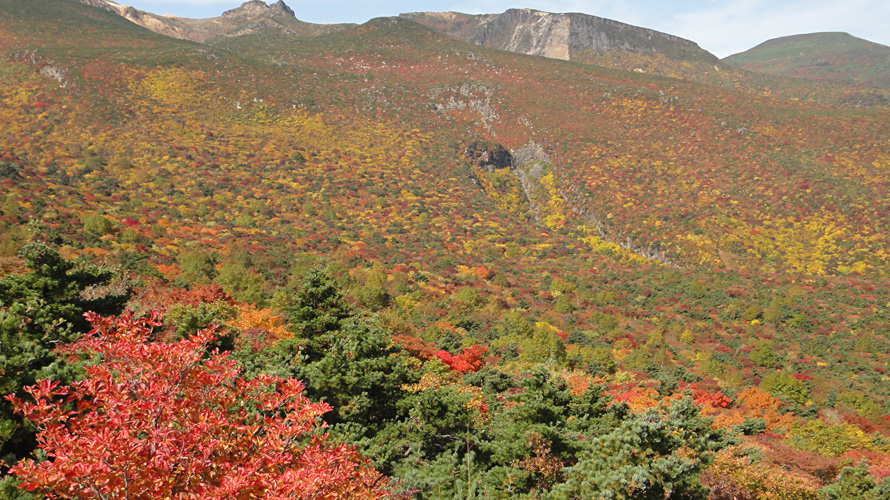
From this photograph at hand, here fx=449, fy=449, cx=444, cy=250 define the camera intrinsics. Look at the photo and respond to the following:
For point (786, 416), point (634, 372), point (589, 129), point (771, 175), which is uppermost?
point (589, 129)

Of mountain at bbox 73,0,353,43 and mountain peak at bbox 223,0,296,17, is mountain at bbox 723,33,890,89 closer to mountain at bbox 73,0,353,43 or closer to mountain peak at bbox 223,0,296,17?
mountain at bbox 73,0,353,43

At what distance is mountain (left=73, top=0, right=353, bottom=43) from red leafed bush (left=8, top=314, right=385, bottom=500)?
5538 inches

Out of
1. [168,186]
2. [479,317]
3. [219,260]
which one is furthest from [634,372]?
[168,186]

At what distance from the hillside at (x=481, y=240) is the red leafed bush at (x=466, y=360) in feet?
0.94

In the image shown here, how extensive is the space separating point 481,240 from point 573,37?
4360 inches

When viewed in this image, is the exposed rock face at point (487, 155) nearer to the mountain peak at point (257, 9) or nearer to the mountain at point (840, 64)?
the mountain peak at point (257, 9)

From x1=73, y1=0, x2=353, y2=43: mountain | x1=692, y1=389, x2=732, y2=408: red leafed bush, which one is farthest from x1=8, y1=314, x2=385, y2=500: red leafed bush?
x1=73, y1=0, x2=353, y2=43: mountain

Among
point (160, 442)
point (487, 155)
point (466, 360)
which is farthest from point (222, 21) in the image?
point (160, 442)

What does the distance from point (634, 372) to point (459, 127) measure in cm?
6047

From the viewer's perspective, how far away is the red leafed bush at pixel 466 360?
65.0 ft

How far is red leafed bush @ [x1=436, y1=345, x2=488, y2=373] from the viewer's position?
1981cm

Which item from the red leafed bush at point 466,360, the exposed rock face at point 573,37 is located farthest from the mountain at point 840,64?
the red leafed bush at point 466,360

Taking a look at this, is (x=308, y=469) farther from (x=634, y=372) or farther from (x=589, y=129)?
(x=589, y=129)

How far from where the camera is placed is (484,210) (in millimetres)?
59188
